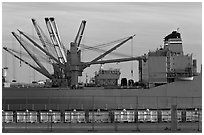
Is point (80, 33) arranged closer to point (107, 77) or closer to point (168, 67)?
point (107, 77)

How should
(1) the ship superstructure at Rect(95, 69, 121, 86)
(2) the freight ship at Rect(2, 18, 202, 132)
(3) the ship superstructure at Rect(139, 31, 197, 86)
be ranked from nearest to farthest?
(2) the freight ship at Rect(2, 18, 202, 132)
(3) the ship superstructure at Rect(139, 31, 197, 86)
(1) the ship superstructure at Rect(95, 69, 121, 86)

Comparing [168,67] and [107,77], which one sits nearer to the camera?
[168,67]

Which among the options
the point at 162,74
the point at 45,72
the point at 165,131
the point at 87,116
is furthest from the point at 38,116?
the point at 45,72

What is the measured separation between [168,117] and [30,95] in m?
14.0

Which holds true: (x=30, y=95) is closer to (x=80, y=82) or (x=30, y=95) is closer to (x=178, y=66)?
(x=80, y=82)

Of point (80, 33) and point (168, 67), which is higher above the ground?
point (80, 33)

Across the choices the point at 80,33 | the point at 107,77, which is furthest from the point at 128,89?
the point at 80,33

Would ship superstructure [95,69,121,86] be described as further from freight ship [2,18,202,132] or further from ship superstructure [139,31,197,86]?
ship superstructure [139,31,197,86]

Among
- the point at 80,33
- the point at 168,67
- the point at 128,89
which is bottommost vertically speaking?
the point at 128,89

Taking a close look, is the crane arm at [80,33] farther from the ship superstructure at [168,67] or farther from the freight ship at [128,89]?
the ship superstructure at [168,67]

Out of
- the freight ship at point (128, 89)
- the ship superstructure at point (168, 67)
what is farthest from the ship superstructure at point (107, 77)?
the ship superstructure at point (168, 67)

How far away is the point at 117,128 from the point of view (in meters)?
13.6

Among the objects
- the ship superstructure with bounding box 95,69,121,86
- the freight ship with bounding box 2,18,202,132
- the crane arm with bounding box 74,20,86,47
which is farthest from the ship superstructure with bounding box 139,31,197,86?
the crane arm with bounding box 74,20,86,47

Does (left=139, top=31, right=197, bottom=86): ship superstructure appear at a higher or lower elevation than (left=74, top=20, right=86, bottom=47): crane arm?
lower
